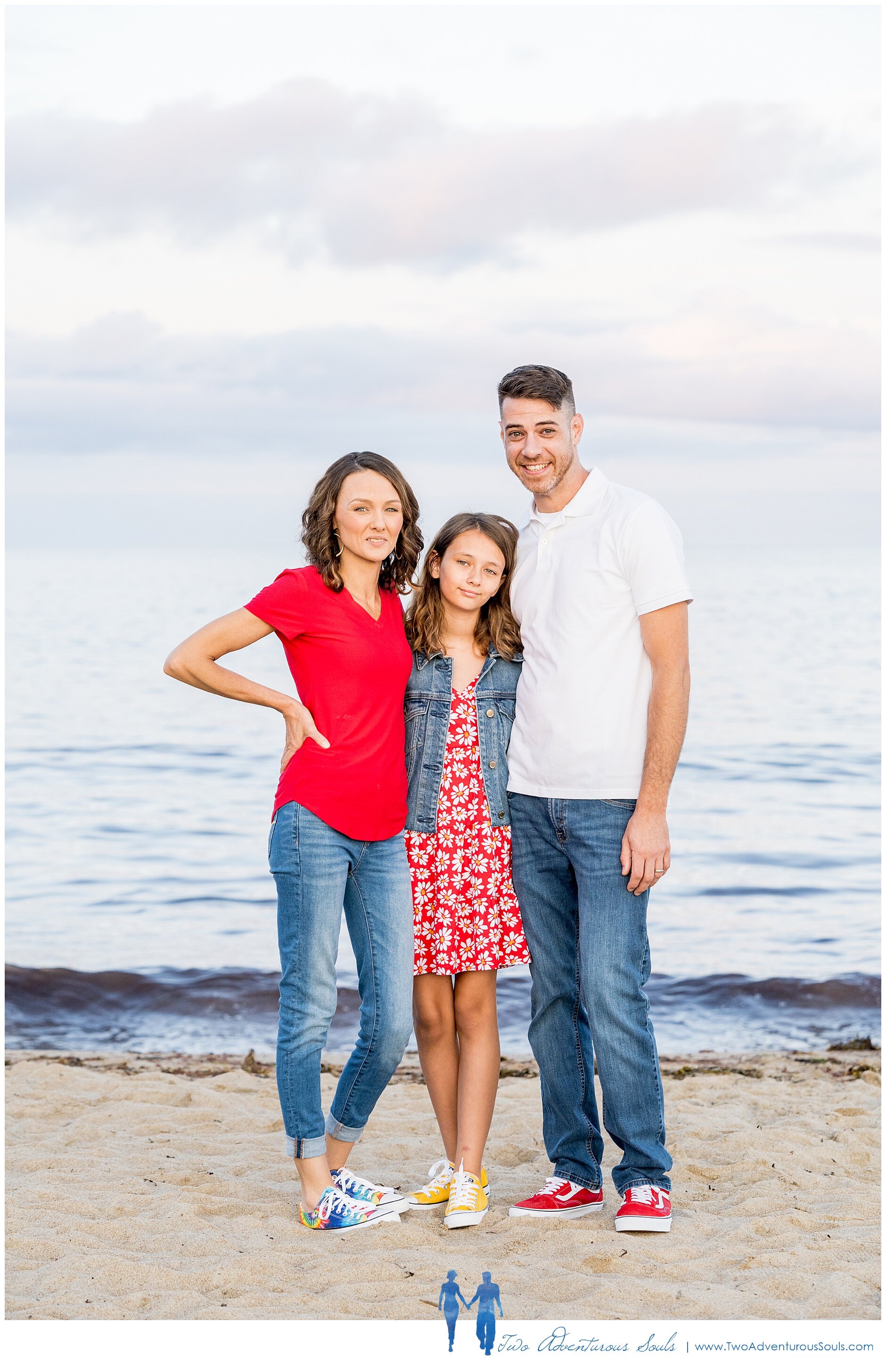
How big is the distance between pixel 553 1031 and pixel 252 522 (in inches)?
1151

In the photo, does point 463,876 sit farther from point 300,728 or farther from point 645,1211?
point 645,1211

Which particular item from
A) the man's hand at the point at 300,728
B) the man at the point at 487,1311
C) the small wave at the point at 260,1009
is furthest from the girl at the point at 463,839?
the small wave at the point at 260,1009

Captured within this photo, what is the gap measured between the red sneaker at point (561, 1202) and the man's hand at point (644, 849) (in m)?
1.03

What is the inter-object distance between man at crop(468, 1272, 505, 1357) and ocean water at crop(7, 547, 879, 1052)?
3435mm

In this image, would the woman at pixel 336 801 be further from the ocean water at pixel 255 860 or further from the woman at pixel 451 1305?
the ocean water at pixel 255 860

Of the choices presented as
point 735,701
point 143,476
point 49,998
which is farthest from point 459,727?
point 143,476

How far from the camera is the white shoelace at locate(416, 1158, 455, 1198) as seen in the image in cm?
374

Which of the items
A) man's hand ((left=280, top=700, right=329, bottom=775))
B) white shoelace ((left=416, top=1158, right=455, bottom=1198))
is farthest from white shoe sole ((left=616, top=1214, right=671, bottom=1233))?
man's hand ((left=280, top=700, right=329, bottom=775))

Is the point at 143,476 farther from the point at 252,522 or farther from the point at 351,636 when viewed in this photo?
the point at 351,636

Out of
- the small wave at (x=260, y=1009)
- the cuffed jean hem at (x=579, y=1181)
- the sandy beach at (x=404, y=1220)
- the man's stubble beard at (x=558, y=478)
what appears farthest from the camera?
the small wave at (x=260, y=1009)

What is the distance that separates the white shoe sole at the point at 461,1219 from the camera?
3516 mm

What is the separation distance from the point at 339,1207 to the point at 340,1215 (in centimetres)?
2

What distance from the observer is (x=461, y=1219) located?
3.52m

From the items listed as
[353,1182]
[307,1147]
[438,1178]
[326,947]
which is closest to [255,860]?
[438,1178]
